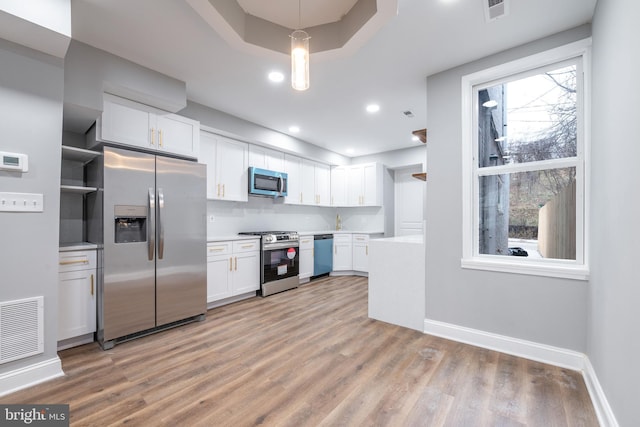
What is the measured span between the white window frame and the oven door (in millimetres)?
2658

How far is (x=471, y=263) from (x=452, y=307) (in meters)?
0.48

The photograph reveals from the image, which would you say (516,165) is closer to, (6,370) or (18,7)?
(18,7)

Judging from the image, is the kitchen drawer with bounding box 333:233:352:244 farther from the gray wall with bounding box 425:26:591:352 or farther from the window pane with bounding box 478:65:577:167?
the window pane with bounding box 478:65:577:167

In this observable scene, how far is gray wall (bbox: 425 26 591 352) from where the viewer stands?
2232 millimetres

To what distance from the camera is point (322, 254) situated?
544cm

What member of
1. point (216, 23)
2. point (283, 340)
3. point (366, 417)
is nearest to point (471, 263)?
point (366, 417)

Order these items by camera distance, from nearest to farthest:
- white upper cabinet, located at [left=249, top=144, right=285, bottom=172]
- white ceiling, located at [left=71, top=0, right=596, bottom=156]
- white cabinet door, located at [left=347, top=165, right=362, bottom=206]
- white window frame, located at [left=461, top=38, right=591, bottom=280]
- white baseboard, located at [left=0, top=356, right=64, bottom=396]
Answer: white baseboard, located at [left=0, top=356, right=64, bottom=396], white ceiling, located at [left=71, top=0, right=596, bottom=156], white window frame, located at [left=461, top=38, right=591, bottom=280], white upper cabinet, located at [left=249, top=144, right=285, bottom=172], white cabinet door, located at [left=347, top=165, right=362, bottom=206]

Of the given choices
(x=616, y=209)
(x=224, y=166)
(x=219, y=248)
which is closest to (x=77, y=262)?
(x=219, y=248)

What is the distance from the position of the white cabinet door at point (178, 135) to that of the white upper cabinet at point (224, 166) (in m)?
0.55

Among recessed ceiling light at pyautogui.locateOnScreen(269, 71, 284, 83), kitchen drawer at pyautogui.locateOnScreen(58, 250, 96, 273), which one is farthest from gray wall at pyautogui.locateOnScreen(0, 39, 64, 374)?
recessed ceiling light at pyautogui.locateOnScreen(269, 71, 284, 83)

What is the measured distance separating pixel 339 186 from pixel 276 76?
138 inches

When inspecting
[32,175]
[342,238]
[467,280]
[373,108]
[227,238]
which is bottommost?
[467,280]

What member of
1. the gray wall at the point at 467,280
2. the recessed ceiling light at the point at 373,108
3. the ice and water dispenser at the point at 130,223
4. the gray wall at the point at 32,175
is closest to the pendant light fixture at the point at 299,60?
the gray wall at the point at 467,280

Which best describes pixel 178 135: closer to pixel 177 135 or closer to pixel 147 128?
pixel 177 135
